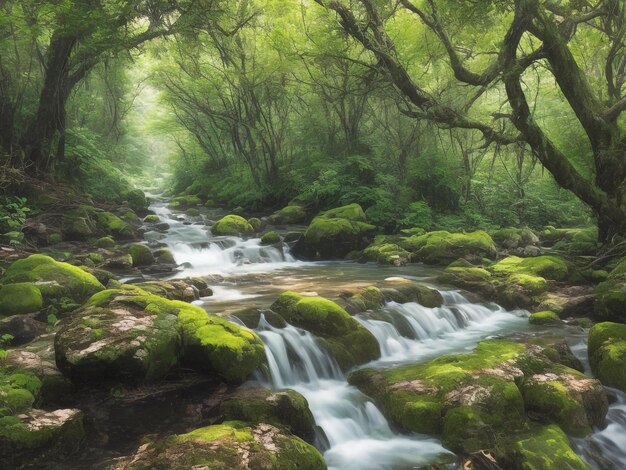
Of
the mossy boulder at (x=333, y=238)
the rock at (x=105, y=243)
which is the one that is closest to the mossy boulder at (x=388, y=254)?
the mossy boulder at (x=333, y=238)

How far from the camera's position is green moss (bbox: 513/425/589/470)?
4.35 m

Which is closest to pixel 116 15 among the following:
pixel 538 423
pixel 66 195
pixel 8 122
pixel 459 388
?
pixel 8 122

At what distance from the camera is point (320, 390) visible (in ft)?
20.0

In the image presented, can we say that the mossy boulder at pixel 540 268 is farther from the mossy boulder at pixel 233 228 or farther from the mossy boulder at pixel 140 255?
the mossy boulder at pixel 233 228

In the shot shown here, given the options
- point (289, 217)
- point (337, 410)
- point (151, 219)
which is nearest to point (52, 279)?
point (337, 410)

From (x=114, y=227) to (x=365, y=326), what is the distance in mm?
10361

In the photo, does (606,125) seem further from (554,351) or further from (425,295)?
(554,351)

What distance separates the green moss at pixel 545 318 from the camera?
8680 millimetres

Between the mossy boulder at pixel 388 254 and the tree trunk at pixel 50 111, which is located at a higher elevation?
the tree trunk at pixel 50 111

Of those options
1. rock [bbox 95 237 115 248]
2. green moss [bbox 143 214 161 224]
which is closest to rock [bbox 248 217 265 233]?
green moss [bbox 143 214 161 224]

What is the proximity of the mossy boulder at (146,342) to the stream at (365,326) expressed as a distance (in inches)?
26.7

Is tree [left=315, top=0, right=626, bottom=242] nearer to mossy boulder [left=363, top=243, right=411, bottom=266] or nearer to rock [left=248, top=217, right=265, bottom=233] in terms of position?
mossy boulder [left=363, top=243, right=411, bottom=266]

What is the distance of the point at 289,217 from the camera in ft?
64.9

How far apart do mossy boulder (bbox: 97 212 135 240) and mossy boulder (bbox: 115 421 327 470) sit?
12078mm
